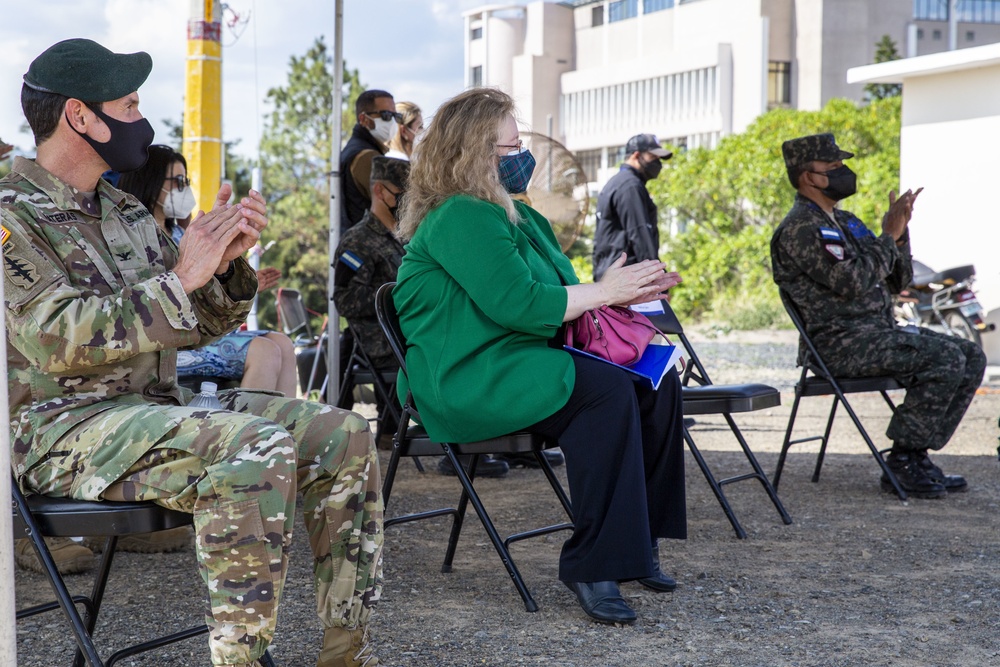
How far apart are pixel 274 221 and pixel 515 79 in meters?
31.1

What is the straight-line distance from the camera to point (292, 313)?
9.21 meters

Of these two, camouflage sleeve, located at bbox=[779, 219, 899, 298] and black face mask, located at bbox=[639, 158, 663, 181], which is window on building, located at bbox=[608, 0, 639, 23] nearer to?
black face mask, located at bbox=[639, 158, 663, 181]

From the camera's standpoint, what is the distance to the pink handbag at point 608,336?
3525 mm

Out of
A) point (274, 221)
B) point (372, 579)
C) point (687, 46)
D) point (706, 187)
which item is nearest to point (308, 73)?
point (274, 221)

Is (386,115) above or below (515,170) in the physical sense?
above

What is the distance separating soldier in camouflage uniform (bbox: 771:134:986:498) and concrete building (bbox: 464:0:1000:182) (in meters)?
39.7

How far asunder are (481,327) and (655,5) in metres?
51.5

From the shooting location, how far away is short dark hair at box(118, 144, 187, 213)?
14.5ft

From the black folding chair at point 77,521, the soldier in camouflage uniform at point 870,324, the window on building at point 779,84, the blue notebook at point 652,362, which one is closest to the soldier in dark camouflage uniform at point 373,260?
the soldier in camouflage uniform at point 870,324

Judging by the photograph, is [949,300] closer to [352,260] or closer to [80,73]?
[352,260]

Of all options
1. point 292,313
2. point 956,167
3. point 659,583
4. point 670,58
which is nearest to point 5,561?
point 659,583

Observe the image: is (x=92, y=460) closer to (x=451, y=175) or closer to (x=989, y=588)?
(x=451, y=175)

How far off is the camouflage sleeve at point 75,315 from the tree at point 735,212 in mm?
15595

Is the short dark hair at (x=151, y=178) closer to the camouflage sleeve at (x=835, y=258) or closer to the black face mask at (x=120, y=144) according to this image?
the black face mask at (x=120, y=144)
